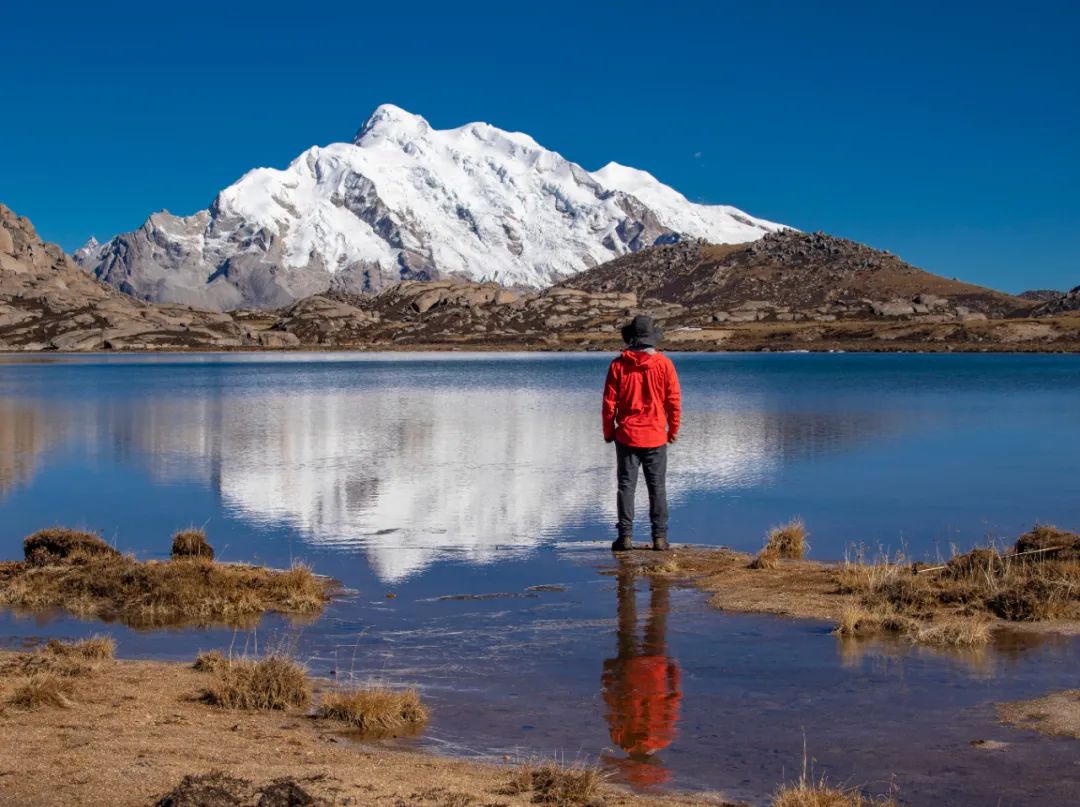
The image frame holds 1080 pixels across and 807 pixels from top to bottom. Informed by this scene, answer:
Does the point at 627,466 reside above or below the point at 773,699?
above

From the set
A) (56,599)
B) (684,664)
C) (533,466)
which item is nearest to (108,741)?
(684,664)

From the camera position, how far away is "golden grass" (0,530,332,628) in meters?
12.7

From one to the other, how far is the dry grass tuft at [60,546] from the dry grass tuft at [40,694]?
644 cm

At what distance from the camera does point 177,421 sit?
147ft

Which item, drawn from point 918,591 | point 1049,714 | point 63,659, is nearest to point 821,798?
point 1049,714

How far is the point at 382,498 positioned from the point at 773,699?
14381 millimetres

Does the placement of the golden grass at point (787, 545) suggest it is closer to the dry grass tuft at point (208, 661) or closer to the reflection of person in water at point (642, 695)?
the reflection of person in water at point (642, 695)

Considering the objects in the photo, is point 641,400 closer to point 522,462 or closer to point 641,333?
point 641,333

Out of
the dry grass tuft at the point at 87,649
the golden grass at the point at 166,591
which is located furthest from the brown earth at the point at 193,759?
the golden grass at the point at 166,591

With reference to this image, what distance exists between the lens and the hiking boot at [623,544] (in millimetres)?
16062

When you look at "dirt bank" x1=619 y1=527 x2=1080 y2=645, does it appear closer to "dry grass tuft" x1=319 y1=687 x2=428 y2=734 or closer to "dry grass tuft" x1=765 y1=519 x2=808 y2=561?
"dry grass tuft" x1=765 y1=519 x2=808 y2=561

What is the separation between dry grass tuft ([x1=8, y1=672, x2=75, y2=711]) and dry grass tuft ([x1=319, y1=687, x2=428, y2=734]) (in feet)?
6.44

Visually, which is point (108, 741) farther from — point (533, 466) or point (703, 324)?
point (703, 324)

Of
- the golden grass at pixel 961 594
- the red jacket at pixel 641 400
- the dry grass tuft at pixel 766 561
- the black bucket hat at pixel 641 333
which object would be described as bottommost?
the dry grass tuft at pixel 766 561
